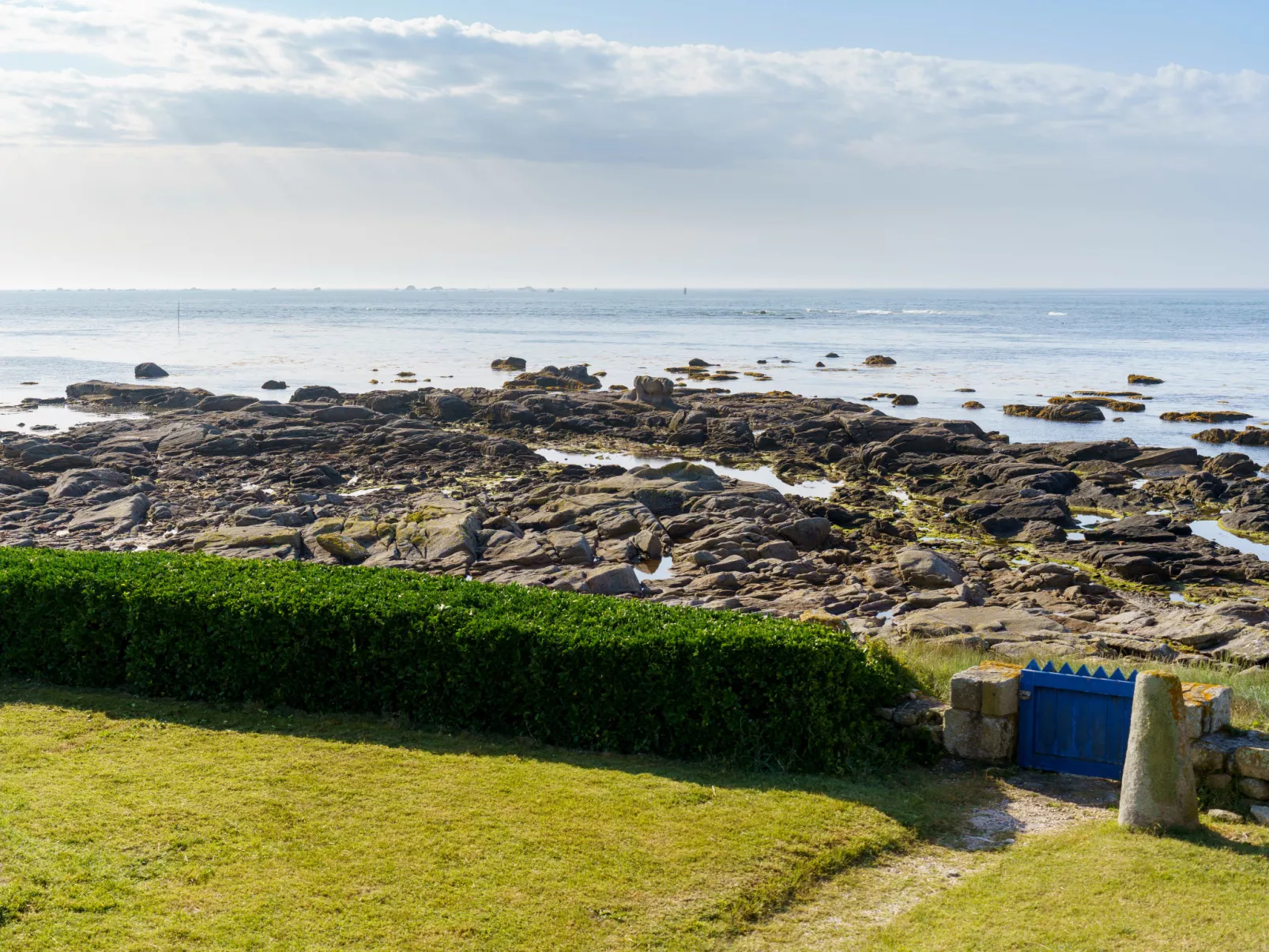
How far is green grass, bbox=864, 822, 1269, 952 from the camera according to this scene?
307 inches

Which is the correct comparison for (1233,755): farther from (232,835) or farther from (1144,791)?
(232,835)

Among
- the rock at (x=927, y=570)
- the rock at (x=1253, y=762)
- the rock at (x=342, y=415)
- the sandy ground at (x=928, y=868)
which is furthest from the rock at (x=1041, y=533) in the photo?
the rock at (x=342, y=415)

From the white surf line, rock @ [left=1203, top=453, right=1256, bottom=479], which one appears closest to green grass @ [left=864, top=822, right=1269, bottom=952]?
the white surf line

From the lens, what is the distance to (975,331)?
15975cm

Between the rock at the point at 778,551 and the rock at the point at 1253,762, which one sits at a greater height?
the rock at the point at 1253,762

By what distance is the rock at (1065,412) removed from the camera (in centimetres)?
6269

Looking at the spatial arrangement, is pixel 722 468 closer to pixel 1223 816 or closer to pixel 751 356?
pixel 1223 816

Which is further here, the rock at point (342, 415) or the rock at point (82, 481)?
the rock at point (342, 415)

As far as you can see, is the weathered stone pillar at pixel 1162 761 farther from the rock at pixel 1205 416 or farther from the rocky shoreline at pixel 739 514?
the rock at pixel 1205 416

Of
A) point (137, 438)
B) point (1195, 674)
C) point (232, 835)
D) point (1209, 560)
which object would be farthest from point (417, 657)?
point (137, 438)

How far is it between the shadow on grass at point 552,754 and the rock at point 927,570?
47.6 ft

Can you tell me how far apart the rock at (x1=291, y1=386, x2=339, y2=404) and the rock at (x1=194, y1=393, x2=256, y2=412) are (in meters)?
3.14

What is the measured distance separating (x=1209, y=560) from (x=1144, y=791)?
2202cm

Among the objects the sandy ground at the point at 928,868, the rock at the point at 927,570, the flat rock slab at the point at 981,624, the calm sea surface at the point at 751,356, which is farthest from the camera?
the calm sea surface at the point at 751,356
